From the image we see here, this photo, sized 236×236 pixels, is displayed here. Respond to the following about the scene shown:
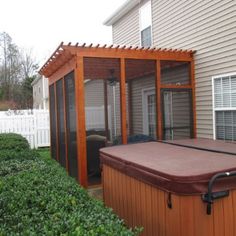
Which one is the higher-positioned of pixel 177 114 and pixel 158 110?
pixel 158 110

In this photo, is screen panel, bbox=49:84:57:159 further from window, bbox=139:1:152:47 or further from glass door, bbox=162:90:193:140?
glass door, bbox=162:90:193:140

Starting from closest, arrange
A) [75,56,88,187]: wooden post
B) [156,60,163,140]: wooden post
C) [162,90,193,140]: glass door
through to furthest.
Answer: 1. [75,56,88,187]: wooden post
2. [156,60,163,140]: wooden post
3. [162,90,193,140]: glass door

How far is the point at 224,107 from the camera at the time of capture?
649 cm

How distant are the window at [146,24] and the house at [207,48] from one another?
0.34 m

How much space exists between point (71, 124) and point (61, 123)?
1392 millimetres

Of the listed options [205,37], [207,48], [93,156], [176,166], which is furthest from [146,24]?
[176,166]

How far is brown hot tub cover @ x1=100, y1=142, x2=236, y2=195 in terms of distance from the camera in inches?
107

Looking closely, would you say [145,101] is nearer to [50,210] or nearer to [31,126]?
[31,126]

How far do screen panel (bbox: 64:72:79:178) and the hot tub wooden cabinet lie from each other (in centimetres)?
292

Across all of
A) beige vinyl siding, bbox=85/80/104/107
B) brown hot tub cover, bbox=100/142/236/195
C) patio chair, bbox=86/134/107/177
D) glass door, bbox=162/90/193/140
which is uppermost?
beige vinyl siding, bbox=85/80/104/107

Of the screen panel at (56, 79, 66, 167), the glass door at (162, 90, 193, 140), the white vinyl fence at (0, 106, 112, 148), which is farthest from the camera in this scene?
the white vinyl fence at (0, 106, 112, 148)

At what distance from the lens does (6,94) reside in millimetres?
34750

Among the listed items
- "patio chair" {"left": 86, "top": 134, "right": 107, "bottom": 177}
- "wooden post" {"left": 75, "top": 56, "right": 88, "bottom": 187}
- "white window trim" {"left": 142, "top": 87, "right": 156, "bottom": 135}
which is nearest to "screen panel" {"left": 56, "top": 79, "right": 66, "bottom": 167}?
"patio chair" {"left": 86, "top": 134, "right": 107, "bottom": 177}

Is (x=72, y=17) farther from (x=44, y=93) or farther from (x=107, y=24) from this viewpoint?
(x=107, y=24)
